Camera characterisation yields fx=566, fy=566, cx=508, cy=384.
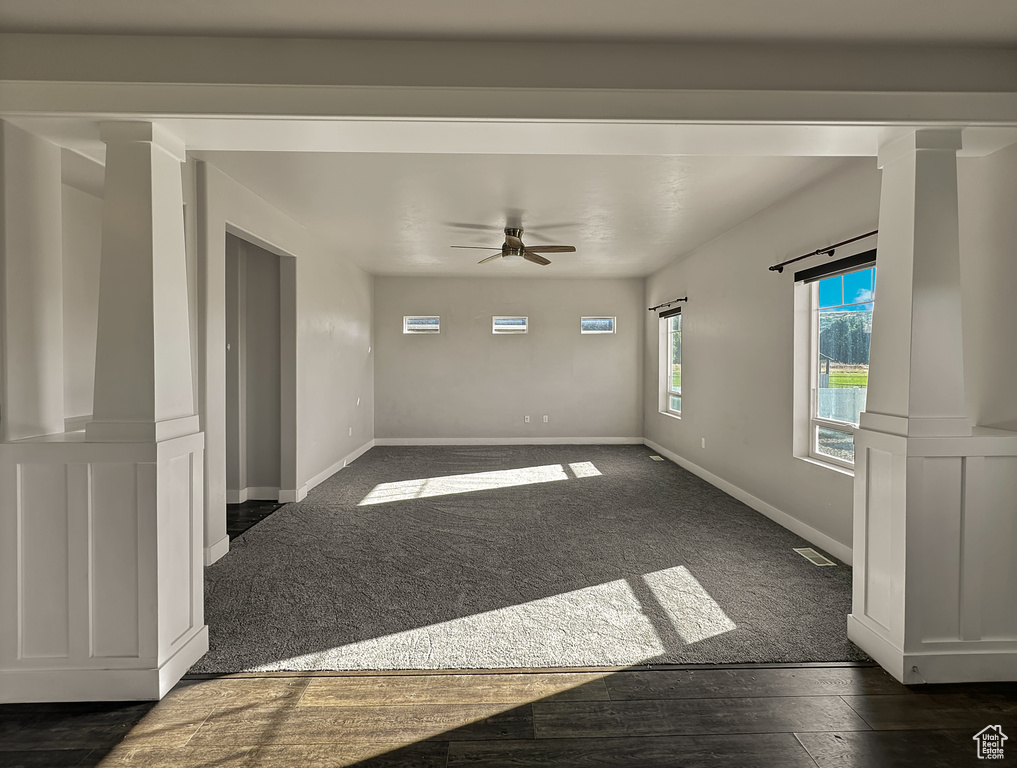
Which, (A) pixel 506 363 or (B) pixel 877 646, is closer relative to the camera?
(B) pixel 877 646

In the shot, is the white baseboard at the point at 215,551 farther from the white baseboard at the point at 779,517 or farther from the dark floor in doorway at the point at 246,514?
the white baseboard at the point at 779,517

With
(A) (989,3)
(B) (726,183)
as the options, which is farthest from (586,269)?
(A) (989,3)

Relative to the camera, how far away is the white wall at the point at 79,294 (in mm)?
3500

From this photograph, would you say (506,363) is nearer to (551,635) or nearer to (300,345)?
(300,345)

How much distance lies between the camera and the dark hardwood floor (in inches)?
74.7

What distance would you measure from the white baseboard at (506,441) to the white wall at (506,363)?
5 centimetres

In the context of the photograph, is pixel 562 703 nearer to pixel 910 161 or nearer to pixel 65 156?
pixel 910 161

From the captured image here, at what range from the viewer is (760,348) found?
5035mm

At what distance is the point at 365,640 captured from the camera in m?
2.68

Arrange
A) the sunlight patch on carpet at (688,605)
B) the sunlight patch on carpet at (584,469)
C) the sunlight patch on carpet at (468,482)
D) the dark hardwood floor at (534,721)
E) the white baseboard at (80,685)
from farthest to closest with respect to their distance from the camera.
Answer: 1. the sunlight patch on carpet at (584,469)
2. the sunlight patch on carpet at (468,482)
3. the sunlight patch on carpet at (688,605)
4. the white baseboard at (80,685)
5. the dark hardwood floor at (534,721)

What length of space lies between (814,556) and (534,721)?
2685mm

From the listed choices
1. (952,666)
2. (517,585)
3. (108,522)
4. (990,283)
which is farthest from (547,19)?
(952,666)

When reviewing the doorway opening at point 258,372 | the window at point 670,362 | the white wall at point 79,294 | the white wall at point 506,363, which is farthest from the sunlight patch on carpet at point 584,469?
the white wall at point 79,294

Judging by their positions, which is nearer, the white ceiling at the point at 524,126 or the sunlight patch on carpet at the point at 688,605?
the white ceiling at the point at 524,126
